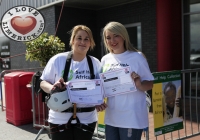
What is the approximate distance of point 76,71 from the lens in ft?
8.96

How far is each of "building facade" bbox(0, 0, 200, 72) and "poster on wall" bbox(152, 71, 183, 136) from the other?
13.2 feet

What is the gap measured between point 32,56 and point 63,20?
3235 millimetres

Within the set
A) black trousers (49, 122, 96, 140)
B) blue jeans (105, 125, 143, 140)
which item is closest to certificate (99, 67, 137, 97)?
blue jeans (105, 125, 143, 140)

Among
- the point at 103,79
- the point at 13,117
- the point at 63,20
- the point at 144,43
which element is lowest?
the point at 13,117

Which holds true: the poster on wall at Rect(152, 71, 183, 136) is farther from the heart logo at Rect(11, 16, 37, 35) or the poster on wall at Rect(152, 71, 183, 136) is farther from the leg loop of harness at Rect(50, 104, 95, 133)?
the heart logo at Rect(11, 16, 37, 35)

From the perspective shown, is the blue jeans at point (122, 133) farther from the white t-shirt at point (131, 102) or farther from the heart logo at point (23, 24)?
the heart logo at point (23, 24)

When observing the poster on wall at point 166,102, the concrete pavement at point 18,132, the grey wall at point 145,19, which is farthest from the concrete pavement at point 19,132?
the grey wall at point 145,19

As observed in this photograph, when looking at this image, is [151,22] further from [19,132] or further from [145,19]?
[19,132]

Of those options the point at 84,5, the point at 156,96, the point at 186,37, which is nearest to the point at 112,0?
the point at 84,5

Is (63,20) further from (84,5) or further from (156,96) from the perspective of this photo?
(156,96)

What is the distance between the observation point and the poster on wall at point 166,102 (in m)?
3.93

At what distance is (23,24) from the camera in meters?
6.98

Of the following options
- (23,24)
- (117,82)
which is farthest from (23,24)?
(117,82)

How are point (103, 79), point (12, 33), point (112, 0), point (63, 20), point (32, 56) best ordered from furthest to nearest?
point (63, 20), point (112, 0), point (32, 56), point (12, 33), point (103, 79)
